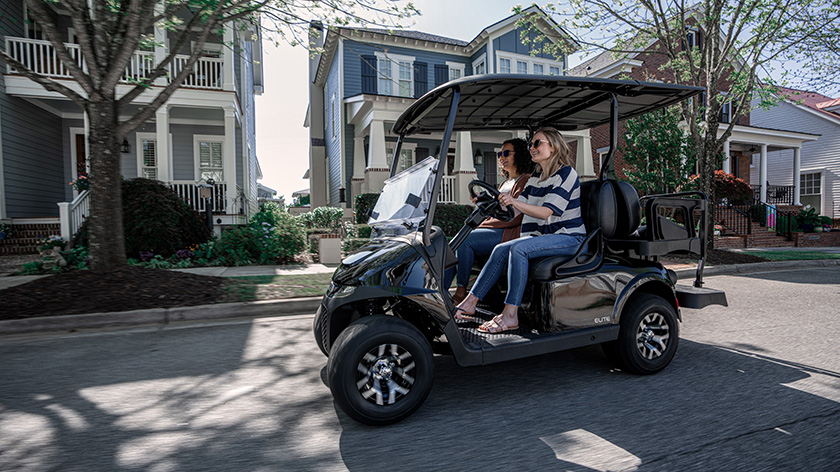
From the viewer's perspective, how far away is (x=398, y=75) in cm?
1850

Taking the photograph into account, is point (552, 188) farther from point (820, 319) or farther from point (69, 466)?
point (820, 319)

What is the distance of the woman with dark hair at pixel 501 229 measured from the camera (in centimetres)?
387

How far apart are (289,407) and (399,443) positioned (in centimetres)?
88

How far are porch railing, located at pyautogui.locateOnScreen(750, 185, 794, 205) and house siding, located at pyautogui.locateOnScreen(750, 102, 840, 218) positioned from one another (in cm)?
357

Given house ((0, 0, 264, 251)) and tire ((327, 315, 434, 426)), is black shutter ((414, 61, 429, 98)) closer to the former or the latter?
house ((0, 0, 264, 251))

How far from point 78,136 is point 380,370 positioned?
16.7 m

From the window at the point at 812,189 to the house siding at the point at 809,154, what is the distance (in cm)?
55

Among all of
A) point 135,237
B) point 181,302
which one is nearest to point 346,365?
point 181,302

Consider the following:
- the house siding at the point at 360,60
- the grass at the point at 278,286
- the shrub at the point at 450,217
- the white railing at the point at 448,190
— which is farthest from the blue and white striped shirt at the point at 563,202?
the house siding at the point at 360,60

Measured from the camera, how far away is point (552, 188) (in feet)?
11.4

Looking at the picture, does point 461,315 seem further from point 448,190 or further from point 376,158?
point 448,190

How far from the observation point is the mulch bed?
5250 mm

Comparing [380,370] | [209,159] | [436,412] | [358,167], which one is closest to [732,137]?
[358,167]

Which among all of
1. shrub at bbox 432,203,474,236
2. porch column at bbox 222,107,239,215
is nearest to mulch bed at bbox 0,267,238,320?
porch column at bbox 222,107,239,215
